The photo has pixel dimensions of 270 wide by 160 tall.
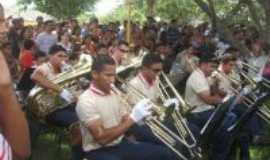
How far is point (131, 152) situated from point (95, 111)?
500 millimetres

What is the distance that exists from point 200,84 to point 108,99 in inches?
86.4

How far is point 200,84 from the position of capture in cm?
704

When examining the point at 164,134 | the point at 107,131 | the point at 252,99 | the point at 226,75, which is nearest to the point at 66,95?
the point at 164,134

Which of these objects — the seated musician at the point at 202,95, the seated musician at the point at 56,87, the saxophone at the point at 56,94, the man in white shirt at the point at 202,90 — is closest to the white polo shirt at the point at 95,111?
the seated musician at the point at 56,87

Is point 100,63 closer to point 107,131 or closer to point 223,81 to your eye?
point 107,131

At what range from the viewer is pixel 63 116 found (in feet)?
21.4

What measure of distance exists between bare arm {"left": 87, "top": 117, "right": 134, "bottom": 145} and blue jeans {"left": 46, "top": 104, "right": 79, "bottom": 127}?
170cm

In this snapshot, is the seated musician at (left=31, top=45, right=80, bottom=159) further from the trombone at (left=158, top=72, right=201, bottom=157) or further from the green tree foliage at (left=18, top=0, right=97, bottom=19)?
the green tree foliage at (left=18, top=0, right=97, bottom=19)

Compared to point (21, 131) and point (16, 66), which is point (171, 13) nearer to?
point (16, 66)

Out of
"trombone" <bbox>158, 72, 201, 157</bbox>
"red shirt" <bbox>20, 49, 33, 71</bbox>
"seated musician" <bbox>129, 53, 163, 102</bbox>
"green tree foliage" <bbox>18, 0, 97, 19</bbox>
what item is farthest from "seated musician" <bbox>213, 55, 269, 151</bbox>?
"green tree foliage" <bbox>18, 0, 97, 19</bbox>

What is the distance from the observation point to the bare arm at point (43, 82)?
20.5ft

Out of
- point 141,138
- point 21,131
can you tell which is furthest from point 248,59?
point 21,131

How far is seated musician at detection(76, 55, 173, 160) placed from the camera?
477 centimetres

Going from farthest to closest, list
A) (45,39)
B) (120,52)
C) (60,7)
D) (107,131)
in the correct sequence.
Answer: (60,7) → (45,39) → (120,52) → (107,131)
